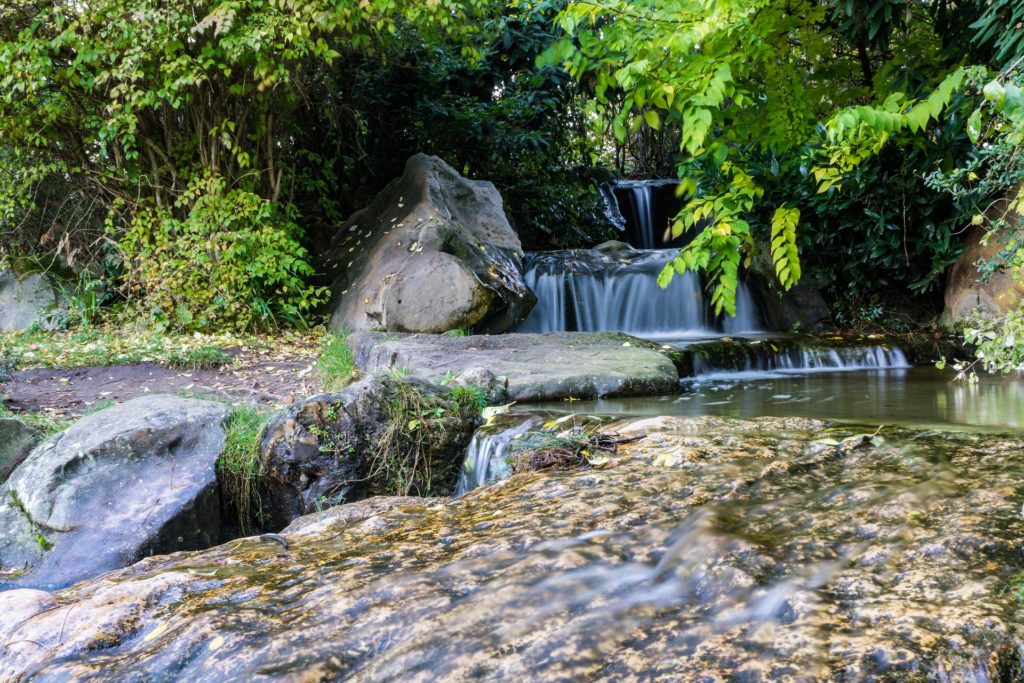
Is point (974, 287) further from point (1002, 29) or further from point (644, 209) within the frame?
point (644, 209)

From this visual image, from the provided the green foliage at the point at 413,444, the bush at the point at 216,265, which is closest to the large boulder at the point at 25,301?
the bush at the point at 216,265

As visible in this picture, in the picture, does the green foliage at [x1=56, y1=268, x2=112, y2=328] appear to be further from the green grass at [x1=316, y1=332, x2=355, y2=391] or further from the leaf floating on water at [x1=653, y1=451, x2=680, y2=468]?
the leaf floating on water at [x1=653, y1=451, x2=680, y2=468]

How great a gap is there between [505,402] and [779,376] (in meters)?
3.07

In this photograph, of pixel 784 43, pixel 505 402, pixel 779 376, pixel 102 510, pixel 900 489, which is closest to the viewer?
pixel 900 489

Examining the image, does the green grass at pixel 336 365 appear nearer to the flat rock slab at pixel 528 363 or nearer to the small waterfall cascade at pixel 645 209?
the flat rock slab at pixel 528 363

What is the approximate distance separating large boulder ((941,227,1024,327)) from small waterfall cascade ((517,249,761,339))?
6.92 ft

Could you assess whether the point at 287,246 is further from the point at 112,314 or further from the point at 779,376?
the point at 779,376

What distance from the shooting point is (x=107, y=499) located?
4.25 meters

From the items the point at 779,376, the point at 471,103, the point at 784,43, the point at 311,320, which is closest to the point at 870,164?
the point at 779,376

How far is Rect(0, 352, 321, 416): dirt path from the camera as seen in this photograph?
6184 millimetres

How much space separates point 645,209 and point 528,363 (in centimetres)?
944

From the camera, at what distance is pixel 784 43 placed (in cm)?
527

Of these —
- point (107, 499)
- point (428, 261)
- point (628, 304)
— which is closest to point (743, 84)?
point (107, 499)

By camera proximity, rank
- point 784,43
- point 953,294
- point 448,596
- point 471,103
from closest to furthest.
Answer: point 448,596
point 784,43
point 953,294
point 471,103
